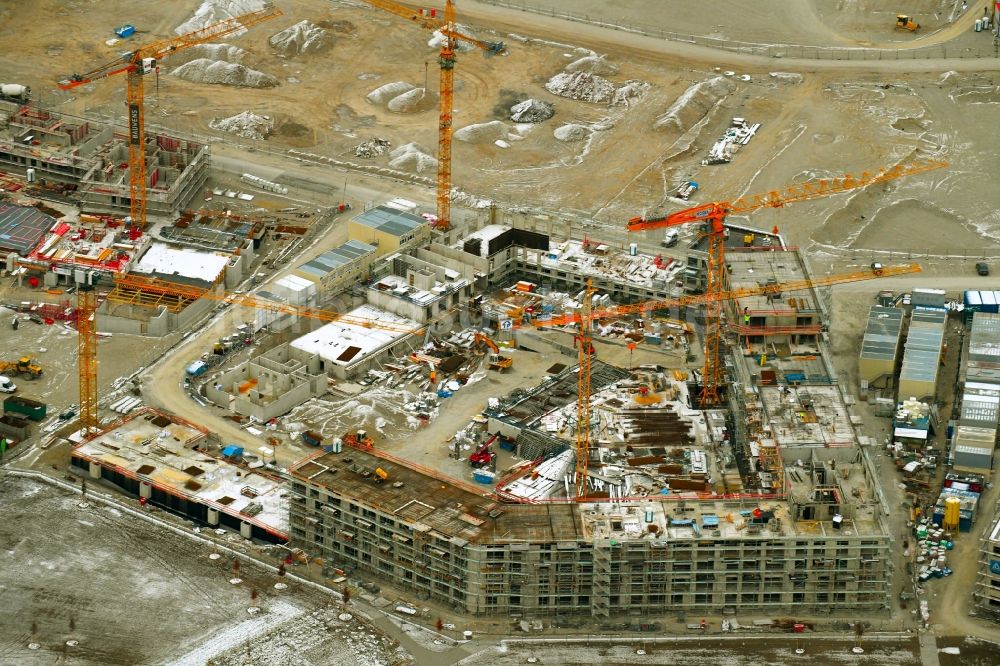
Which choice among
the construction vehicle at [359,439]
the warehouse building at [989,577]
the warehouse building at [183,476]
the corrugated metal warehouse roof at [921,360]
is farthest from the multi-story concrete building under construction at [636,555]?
the corrugated metal warehouse roof at [921,360]

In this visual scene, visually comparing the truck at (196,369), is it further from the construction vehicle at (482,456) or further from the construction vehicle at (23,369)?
the construction vehicle at (482,456)

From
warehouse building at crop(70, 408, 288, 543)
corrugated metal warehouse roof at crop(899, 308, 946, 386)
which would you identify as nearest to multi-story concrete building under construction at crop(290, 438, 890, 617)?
warehouse building at crop(70, 408, 288, 543)

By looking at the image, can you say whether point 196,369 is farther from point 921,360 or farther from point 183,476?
point 921,360

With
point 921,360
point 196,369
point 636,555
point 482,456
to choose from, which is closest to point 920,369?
point 921,360

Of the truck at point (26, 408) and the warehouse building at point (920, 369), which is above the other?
the warehouse building at point (920, 369)

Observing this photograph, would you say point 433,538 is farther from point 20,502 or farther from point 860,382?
point 860,382

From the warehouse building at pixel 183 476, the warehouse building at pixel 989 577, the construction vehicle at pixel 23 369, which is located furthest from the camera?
the construction vehicle at pixel 23 369
